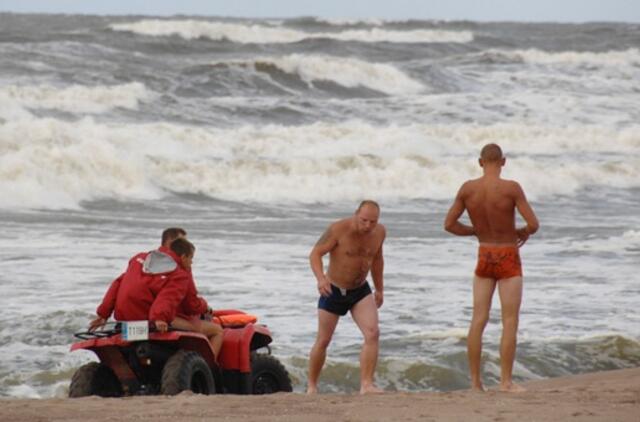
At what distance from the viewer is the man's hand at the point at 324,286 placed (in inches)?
363

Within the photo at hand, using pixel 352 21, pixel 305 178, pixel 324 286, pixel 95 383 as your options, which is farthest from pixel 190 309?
pixel 352 21

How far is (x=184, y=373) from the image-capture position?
343 inches

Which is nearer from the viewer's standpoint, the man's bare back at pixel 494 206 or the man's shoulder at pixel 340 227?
the man's bare back at pixel 494 206

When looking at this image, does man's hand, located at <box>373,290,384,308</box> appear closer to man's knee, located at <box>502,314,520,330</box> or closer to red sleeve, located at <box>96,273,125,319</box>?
man's knee, located at <box>502,314,520,330</box>

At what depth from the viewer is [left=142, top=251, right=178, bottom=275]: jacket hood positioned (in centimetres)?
882

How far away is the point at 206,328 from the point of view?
30.0 ft

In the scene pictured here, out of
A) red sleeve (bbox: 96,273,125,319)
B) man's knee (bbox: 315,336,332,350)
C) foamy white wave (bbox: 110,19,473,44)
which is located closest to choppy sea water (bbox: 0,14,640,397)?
foamy white wave (bbox: 110,19,473,44)

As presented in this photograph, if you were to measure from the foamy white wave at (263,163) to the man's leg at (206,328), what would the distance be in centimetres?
1329

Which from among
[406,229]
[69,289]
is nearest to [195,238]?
[406,229]

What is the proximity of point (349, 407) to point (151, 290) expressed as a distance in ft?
4.60

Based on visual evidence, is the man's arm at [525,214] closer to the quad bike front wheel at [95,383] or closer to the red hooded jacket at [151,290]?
the red hooded jacket at [151,290]

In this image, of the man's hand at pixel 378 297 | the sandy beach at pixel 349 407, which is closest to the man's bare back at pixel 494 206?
the man's hand at pixel 378 297

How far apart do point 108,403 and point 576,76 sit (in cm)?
4136

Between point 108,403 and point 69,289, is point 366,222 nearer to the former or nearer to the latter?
point 108,403
